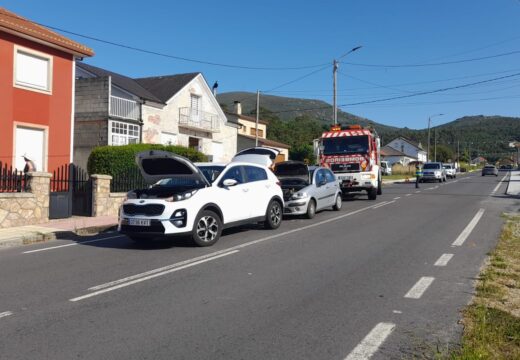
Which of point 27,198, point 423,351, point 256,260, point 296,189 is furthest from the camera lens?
point 296,189

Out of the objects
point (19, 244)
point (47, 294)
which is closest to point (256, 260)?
point (47, 294)

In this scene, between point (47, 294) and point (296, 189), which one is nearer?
point (47, 294)

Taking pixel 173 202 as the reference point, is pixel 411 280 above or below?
below

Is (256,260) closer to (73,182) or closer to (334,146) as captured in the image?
(73,182)

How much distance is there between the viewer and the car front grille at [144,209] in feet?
29.2

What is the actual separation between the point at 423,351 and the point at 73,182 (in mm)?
13366

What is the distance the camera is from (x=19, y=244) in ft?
34.1

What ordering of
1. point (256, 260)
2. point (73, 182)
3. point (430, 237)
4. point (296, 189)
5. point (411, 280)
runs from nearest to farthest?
point (411, 280) → point (256, 260) → point (430, 237) → point (296, 189) → point (73, 182)

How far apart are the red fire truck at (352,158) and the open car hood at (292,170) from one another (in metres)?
4.44

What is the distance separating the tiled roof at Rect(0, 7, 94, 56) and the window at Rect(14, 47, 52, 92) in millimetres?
627

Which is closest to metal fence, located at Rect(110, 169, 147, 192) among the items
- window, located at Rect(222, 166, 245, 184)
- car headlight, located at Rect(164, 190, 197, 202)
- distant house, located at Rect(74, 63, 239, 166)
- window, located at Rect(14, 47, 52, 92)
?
window, located at Rect(14, 47, 52, 92)

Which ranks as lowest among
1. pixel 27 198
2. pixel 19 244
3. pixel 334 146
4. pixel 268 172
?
pixel 19 244

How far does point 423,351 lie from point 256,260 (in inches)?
163

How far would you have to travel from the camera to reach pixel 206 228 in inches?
366
